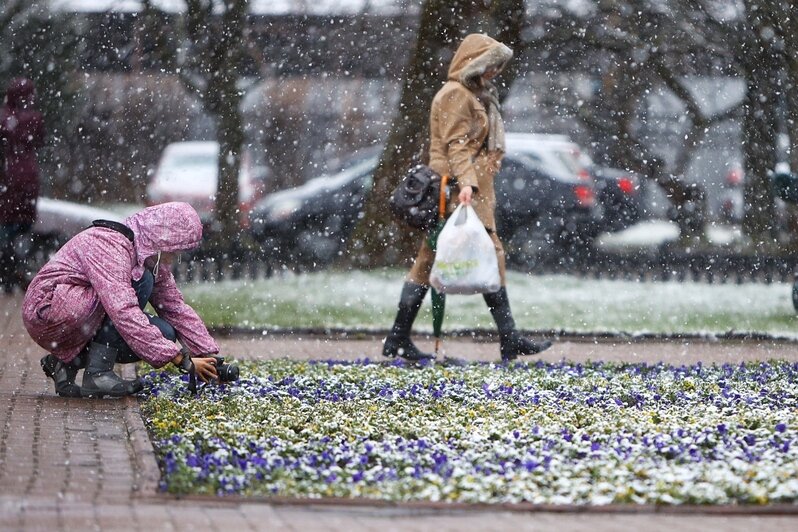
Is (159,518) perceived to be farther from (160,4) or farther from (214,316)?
(160,4)

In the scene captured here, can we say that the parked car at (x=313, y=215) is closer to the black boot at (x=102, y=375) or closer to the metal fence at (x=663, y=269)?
the metal fence at (x=663, y=269)

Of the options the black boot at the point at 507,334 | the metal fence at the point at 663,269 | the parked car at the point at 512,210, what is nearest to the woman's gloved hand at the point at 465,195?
the black boot at the point at 507,334

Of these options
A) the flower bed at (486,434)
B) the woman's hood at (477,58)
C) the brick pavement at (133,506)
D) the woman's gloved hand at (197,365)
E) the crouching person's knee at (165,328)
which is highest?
the woman's hood at (477,58)

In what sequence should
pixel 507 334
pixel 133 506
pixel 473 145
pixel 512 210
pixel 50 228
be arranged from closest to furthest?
1. pixel 133 506
2. pixel 473 145
3. pixel 507 334
4. pixel 50 228
5. pixel 512 210

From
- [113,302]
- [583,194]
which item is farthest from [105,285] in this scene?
[583,194]

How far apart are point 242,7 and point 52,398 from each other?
978 centimetres

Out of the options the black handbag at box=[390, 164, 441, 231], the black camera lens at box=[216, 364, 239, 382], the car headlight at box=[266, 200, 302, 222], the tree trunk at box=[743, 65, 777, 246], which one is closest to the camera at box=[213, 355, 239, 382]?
the black camera lens at box=[216, 364, 239, 382]

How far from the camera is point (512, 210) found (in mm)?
19562

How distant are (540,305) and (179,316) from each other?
6961 mm

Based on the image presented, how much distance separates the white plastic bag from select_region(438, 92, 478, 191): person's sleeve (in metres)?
0.25

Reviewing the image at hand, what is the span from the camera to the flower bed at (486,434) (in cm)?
Answer: 586

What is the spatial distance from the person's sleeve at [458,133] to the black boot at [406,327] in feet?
2.60

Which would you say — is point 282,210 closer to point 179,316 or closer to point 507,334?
point 507,334

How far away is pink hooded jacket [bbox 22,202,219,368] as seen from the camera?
7641 millimetres
